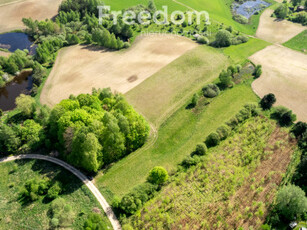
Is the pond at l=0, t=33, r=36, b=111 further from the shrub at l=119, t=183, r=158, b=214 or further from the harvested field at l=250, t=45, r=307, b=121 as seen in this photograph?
the harvested field at l=250, t=45, r=307, b=121

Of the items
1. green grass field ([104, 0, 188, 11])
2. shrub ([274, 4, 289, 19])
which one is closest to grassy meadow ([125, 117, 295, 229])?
shrub ([274, 4, 289, 19])

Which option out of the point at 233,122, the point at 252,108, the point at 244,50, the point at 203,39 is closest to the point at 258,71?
the point at 244,50

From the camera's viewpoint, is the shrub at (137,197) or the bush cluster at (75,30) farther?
the bush cluster at (75,30)

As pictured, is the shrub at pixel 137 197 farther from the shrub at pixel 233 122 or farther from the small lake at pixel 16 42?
the small lake at pixel 16 42

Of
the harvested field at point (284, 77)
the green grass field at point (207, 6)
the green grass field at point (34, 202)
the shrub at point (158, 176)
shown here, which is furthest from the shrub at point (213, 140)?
the green grass field at point (207, 6)

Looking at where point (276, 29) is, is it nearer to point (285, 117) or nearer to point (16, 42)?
point (285, 117)

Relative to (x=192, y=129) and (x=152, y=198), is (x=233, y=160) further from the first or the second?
(x=152, y=198)
